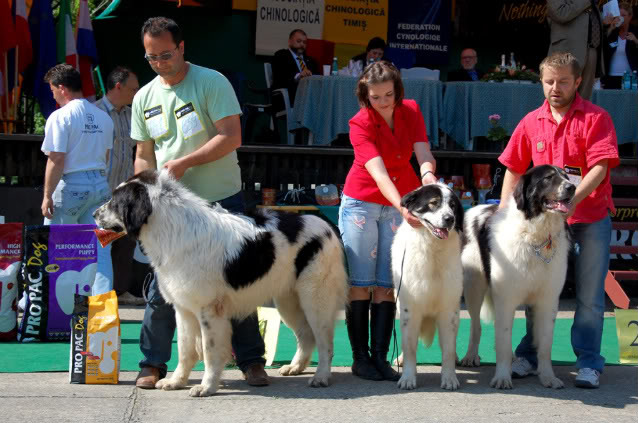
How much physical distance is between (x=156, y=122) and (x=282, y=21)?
10629mm

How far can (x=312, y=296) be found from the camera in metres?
5.59

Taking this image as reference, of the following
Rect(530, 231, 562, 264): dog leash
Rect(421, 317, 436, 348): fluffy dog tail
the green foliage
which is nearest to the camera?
Rect(530, 231, 562, 264): dog leash

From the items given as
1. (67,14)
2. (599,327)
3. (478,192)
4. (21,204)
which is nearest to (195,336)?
(599,327)

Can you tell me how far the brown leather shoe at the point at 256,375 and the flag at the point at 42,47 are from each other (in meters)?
7.29

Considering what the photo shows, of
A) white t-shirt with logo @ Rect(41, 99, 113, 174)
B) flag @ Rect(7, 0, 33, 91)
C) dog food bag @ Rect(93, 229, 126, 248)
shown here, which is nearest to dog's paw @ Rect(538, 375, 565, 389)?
dog food bag @ Rect(93, 229, 126, 248)

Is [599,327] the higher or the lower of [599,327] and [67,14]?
the lower

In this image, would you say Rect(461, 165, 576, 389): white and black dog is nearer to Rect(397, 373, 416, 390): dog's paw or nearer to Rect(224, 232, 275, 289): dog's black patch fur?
Rect(397, 373, 416, 390): dog's paw

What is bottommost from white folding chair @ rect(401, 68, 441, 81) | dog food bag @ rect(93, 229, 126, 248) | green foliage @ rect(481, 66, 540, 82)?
dog food bag @ rect(93, 229, 126, 248)

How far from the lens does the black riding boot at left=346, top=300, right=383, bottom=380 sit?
19.3ft

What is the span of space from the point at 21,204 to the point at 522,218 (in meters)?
6.38

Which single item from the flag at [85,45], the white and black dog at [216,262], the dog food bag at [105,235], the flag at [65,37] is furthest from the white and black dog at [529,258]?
the flag at [85,45]

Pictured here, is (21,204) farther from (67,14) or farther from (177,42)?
(177,42)

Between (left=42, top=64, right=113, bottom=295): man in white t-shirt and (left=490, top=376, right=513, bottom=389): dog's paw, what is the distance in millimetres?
3516

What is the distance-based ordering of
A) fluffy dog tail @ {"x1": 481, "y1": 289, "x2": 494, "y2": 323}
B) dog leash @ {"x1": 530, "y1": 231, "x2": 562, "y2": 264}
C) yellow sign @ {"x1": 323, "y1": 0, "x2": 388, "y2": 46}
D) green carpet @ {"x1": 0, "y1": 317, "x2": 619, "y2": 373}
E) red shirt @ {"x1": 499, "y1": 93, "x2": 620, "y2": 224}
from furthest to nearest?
1. yellow sign @ {"x1": 323, "y1": 0, "x2": 388, "y2": 46}
2. green carpet @ {"x1": 0, "y1": 317, "x2": 619, "y2": 373}
3. fluffy dog tail @ {"x1": 481, "y1": 289, "x2": 494, "y2": 323}
4. red shirt @ {"x1": 499, "y1": 93, "x2": 620, "y2": 224}
5. dog leash @ {"x1": 530, "y1": 231, "x2": 562, "y2": 264}
